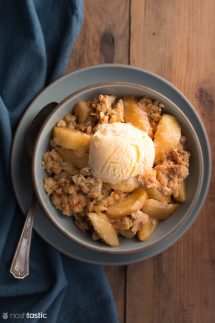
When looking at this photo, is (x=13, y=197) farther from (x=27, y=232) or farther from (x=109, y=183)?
(x=109, y=183)

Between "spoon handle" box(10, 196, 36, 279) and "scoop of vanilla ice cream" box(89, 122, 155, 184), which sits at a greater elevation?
"scoop of vanilla ice cream" box(89, 122, 155, 184)

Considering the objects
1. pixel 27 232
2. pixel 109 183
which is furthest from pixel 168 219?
pixel 27 232

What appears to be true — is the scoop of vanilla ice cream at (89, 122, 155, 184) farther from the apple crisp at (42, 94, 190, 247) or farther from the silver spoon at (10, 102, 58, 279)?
the silver spoon at (10, 102, 58, 279)

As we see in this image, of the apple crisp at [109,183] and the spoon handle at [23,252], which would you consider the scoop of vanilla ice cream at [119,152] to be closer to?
the apple crisp at [109,183]

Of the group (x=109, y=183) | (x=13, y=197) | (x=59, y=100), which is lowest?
(x=13, y=197)

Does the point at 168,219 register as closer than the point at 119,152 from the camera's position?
No

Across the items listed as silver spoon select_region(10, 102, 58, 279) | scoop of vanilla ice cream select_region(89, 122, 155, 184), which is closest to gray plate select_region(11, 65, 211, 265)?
silver spoon select_region(10, 102, 58, 279)
